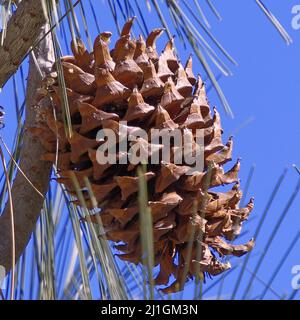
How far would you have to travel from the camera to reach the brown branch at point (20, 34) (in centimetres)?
89

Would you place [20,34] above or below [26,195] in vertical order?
above

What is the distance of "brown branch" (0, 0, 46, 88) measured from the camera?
2.91 ft

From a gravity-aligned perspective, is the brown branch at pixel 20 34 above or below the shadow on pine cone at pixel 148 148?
above

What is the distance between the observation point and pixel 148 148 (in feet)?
2.91

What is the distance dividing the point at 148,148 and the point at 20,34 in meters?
0.20

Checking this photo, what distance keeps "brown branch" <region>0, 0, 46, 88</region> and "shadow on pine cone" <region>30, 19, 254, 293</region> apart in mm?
66

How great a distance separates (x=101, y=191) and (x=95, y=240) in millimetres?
78

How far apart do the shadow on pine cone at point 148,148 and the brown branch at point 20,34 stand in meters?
0.07

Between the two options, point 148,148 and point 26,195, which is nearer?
point 148,148

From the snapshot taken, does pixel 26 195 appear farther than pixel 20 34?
Yes

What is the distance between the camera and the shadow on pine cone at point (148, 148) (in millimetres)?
904

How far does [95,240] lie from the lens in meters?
0.95

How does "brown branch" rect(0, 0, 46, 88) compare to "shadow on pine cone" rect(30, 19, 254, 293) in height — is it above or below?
above
